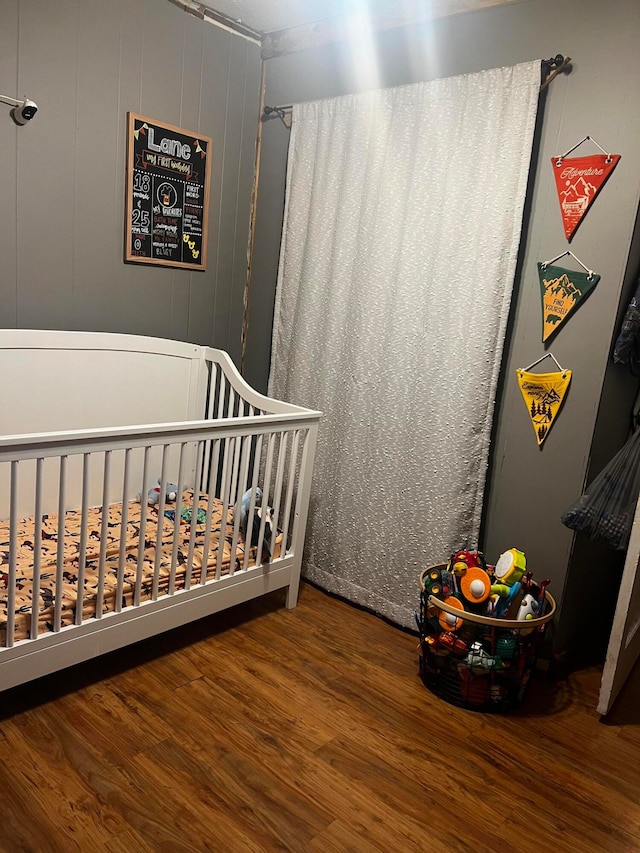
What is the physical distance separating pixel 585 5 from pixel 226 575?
2.15 metres

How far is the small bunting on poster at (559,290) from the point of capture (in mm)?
2090

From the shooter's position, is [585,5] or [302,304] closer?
[585,5]

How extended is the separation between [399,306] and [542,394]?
24.4 inches

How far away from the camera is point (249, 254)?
3.05 metres

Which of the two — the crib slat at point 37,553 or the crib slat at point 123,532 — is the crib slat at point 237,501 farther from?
the crib slat at point 37,553

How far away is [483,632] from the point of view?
2008 millimetres

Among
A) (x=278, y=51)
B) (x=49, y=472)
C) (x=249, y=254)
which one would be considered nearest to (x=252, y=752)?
(x=49, y=472)

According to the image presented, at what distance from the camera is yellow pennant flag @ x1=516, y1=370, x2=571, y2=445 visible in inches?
85.3

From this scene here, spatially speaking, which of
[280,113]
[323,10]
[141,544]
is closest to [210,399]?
[141,544]

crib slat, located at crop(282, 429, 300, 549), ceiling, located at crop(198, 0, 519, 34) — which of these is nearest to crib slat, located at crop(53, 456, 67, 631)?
crib slat, located at crop(282, 429, 300, 549)

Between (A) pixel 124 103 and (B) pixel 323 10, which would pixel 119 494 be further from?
(B) pixel 323 10

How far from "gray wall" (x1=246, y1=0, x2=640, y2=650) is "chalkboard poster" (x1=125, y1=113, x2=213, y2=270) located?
0.72 metres

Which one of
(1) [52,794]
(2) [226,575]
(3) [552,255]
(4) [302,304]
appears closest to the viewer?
(1) [52,794]

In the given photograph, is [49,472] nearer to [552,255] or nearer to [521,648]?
[521,648]
